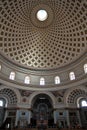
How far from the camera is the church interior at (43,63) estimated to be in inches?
1043

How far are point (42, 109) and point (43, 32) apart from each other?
1836 centimetres

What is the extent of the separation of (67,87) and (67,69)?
4.86m

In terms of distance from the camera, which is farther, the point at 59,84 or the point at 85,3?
the point at 59,84

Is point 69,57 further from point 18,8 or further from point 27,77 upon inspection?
point 18,8

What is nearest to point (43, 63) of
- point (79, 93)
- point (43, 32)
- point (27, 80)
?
point (27, 80)

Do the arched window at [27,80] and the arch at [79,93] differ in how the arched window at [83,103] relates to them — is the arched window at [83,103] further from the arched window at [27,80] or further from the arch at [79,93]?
the arched window at [27,80]

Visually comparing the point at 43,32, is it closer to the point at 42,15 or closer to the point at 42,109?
the point at 42,15

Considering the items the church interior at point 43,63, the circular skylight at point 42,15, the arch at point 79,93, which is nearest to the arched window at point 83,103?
the church interior at point 43,63

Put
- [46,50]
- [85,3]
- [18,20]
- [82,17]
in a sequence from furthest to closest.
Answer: [46,50] < [18,20] < [82,17] < [85,3]

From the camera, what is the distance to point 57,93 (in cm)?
2817

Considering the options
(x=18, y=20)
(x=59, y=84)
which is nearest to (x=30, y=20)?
(x=18, y=20)

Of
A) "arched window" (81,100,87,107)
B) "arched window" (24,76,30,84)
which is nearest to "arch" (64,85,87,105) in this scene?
"arched window" (81,100,87,107)

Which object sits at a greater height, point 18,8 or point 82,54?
point 18,8

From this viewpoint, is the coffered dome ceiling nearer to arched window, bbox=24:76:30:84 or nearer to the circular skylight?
the circular skylight
